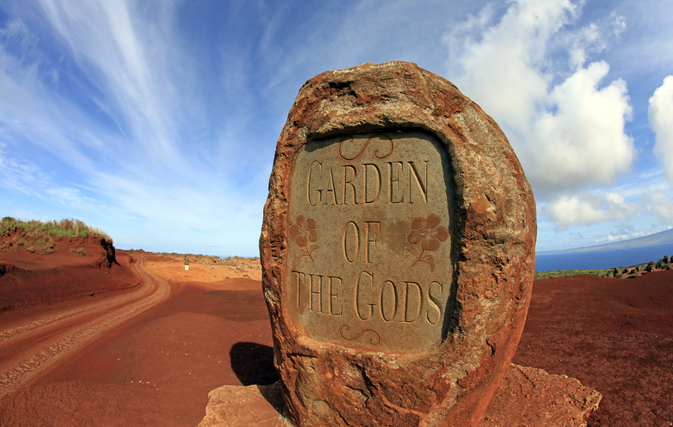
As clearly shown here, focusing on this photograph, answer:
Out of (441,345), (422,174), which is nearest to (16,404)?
(441,345)

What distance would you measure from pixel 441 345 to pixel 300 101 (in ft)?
8.08

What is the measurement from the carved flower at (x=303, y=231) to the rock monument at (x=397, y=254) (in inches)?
0.4

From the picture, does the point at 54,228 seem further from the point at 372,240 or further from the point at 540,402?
the point at 540,402

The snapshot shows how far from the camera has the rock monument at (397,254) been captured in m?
2.60

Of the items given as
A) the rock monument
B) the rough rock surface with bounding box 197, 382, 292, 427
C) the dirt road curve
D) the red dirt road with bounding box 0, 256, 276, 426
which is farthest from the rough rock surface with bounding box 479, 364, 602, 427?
the dirt road curve

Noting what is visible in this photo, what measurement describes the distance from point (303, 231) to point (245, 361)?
9.63 feet

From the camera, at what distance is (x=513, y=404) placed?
336 cm

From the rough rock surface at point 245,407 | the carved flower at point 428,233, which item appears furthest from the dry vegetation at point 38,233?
the carved flower at point 428,233

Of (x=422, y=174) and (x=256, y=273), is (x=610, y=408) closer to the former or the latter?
(x=422, y=174)

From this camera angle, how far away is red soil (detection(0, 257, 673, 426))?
3354mm

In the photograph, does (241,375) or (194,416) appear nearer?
(194,416)

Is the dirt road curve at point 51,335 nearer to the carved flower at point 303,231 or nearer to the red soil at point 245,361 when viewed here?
the red soil at point 245,361

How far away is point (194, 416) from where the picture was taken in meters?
3.46

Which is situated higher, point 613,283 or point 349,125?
point 349,125
